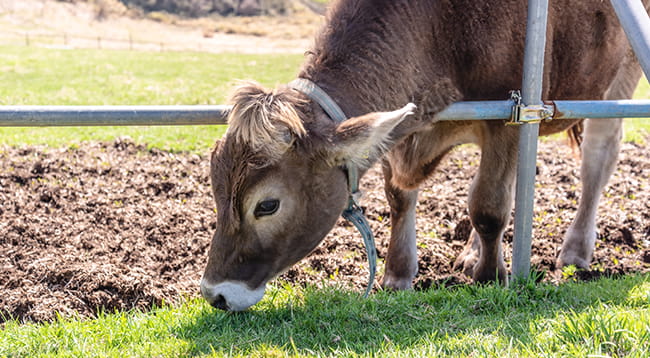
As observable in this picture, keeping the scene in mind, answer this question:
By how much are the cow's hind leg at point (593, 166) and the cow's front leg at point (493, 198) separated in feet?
2.48

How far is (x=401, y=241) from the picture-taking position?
15.6ft

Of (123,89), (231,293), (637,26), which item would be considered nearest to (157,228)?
(231,293)

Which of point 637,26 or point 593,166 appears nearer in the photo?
point 637,26

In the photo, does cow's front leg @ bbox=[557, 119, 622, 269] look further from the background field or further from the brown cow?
the background field

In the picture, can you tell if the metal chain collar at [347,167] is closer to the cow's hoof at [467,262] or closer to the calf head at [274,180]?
the calf head at [274,180]

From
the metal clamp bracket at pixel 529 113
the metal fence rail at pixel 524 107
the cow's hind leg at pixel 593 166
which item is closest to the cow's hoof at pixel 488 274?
the metal fence rail at pixel 524 107

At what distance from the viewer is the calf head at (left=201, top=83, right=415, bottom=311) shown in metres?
3.04

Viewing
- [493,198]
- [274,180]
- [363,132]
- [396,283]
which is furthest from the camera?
[396,283]

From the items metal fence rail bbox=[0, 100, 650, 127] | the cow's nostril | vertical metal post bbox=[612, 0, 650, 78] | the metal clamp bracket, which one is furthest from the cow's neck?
the cow's nostril

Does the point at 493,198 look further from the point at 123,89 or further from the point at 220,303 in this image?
the point at 123,89

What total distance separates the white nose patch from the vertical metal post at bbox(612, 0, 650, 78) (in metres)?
2.39

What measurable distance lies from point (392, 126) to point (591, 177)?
120 inches

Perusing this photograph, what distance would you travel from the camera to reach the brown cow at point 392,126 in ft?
10.2

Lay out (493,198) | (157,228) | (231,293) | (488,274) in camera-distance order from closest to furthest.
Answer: (231,293)
(493,198)
(488,274)
(157,228)
